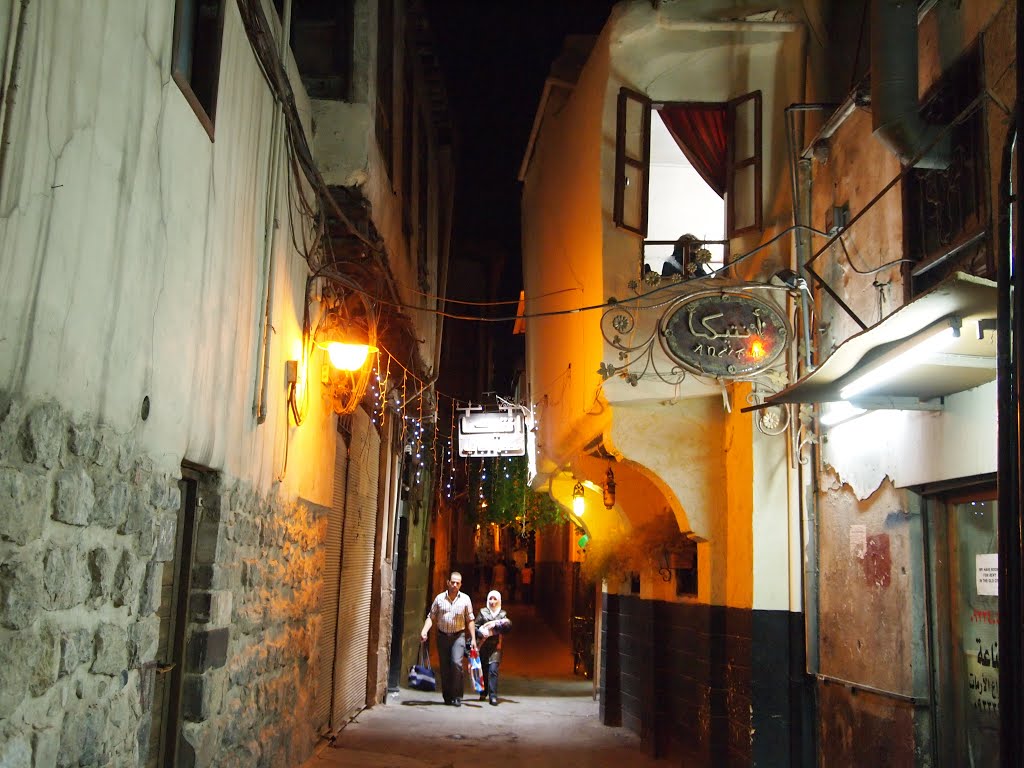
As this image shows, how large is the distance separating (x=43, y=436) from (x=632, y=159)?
27.2ft

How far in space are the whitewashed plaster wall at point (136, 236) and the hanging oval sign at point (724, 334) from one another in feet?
14.6

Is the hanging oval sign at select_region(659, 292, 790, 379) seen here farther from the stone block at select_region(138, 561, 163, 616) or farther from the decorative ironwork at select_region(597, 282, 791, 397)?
the stone block at select_region(138, 561, 163, 616)

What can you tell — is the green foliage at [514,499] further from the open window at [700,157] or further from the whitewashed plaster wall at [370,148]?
the open window at [700,157]

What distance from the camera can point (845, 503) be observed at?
8.21m

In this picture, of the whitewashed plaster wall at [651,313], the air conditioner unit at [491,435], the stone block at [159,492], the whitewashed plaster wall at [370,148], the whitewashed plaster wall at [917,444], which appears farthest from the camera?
the air conditioner unit at [491,435]

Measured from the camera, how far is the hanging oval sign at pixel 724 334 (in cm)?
952

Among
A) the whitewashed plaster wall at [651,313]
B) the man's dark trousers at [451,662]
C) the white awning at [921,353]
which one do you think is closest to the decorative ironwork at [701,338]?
the whitewashed plaster wall at [651,313]

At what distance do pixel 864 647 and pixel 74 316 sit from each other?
6479 millimetres

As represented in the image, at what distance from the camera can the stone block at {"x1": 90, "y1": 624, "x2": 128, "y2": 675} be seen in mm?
4215

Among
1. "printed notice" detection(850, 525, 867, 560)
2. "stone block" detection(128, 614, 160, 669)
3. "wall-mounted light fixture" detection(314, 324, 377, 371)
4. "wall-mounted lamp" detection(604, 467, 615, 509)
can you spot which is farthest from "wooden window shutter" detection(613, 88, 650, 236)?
"stone block" detection(128, 614, 160, 669)

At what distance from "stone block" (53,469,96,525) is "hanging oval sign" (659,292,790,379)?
677cm

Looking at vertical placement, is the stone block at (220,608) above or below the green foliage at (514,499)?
below

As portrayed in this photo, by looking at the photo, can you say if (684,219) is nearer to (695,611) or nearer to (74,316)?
(695,611)

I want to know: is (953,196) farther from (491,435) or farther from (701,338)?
(491,435)
